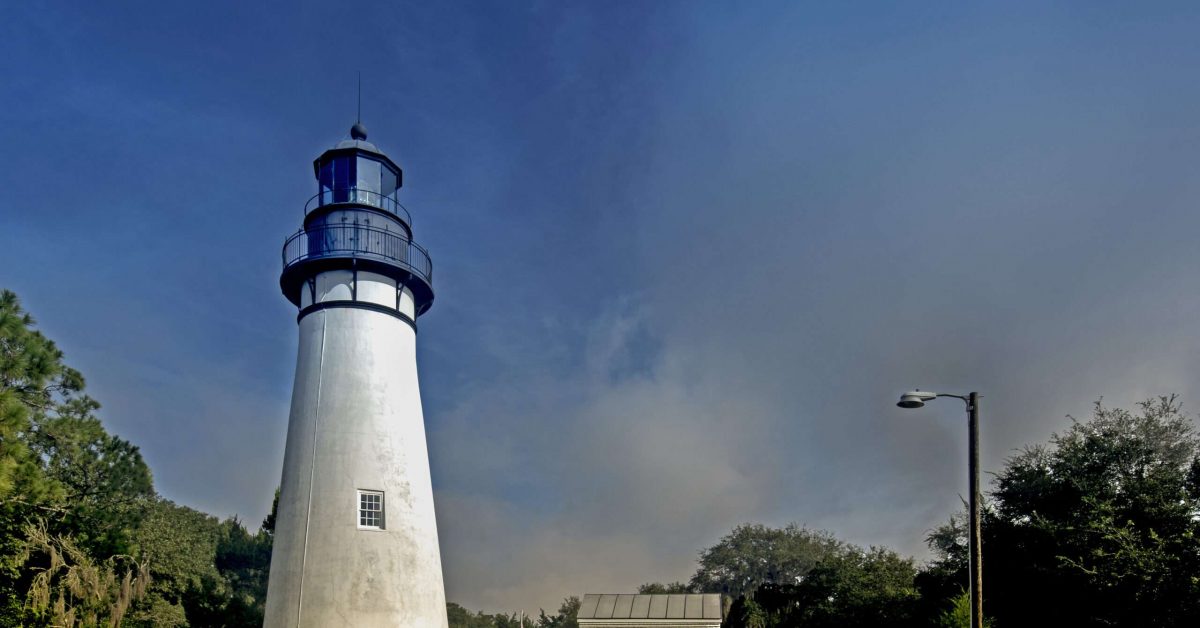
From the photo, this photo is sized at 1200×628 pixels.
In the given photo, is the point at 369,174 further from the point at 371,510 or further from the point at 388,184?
the point at 371,510

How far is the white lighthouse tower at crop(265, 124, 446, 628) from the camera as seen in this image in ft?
59.4

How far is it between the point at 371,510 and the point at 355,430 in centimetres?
188

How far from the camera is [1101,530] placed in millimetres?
21047

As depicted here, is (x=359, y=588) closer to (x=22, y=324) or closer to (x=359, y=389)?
(x=359, y=389)

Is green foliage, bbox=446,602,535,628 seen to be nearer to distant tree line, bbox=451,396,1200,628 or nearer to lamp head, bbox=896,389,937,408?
distant tree line, bbox=451,396,1200,628

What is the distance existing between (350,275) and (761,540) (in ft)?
145

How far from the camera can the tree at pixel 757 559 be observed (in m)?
55.7

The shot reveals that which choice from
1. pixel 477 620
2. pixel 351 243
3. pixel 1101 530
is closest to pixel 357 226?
pixel 351 243

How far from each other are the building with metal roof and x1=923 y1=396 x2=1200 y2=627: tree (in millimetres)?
8404

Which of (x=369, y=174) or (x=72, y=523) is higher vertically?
(x=369, y=174)

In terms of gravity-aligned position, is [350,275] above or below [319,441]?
above

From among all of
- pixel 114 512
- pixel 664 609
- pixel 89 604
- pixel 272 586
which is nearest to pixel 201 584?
pixel 114 512

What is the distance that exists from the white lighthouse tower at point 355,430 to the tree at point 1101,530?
54.5ft

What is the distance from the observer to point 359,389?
19.5 metres
